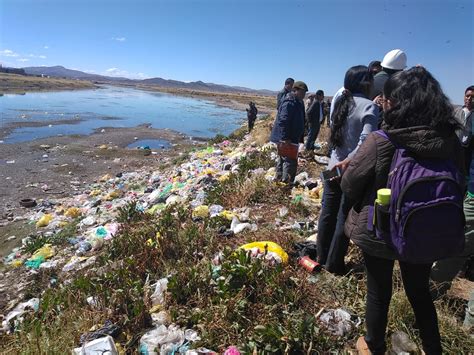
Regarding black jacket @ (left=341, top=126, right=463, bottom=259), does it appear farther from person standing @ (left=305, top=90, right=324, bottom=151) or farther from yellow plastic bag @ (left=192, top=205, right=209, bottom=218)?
person standing @ (left=305, top=90, right=324, bottom=151)

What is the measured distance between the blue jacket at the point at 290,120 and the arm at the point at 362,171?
133 inches

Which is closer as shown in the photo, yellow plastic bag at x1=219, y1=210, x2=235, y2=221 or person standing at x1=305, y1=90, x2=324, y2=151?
yellow plastic bag at x1=219, y1=210, x2=235, y2=221

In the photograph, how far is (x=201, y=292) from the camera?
9.39 feet

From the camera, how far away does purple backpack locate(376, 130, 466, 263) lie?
1.54 m

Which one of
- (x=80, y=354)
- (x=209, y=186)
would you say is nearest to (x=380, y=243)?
(x=80, y=354)

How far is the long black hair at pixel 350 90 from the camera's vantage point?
2721 millimetres

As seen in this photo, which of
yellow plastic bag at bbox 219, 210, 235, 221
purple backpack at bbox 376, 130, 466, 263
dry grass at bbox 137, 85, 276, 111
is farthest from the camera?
dry grass at bbox 137, 85, 276, 111

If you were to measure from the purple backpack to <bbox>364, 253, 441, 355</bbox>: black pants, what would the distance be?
173 mm

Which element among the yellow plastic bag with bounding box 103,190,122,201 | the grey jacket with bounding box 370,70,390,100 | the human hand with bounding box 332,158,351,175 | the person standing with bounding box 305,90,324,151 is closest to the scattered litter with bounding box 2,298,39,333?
the human hand with bounding box 332,158,351,175

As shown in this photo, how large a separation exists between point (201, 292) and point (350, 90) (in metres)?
2.06

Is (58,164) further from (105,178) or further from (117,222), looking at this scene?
(117,222)

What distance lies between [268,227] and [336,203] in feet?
4.63

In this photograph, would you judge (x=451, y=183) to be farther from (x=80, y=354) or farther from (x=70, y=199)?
(x=70, y=199)

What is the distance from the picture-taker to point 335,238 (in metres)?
2.87
